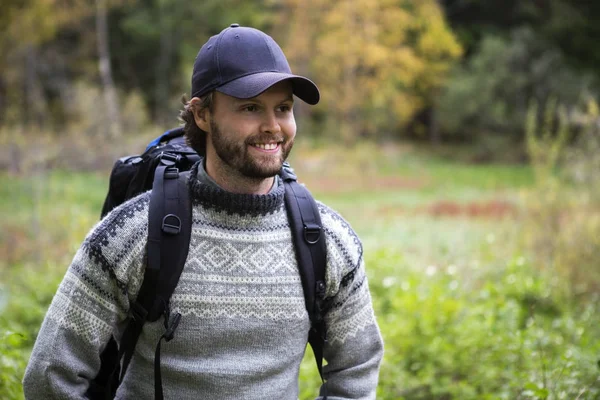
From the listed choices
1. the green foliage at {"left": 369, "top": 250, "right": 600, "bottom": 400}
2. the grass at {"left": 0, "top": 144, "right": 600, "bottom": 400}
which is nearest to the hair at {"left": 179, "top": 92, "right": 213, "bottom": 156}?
the grass at {"left": 0, "top": 144, "right": 600, "bottom": 400}

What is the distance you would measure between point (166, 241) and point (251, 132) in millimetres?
454

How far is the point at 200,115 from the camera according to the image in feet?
7.16

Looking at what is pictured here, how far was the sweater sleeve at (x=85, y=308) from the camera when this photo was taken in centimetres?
194

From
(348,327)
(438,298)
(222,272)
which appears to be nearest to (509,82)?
(438,298)

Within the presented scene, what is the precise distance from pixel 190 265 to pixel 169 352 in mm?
298

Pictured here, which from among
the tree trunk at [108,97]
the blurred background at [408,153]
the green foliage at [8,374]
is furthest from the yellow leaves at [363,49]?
the green foliage at [8,374]

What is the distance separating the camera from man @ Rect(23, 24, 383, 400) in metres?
1.96

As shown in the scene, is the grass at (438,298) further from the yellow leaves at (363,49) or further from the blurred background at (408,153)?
the yellow leaves at (363,49)

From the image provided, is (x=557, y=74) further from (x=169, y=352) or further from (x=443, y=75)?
(x=169, y=352)

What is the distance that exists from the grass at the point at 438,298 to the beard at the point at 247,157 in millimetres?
955

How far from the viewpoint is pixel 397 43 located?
2473 centimetres

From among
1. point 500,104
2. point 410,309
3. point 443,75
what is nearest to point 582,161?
point 410,309

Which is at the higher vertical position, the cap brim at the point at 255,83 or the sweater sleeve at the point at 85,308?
the cap brim at the point at 255,83

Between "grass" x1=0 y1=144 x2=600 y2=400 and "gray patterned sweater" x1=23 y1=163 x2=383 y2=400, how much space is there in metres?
0.43
